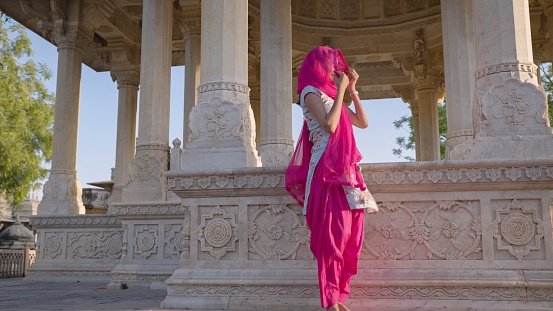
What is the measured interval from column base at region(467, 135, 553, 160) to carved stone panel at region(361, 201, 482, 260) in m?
0.53

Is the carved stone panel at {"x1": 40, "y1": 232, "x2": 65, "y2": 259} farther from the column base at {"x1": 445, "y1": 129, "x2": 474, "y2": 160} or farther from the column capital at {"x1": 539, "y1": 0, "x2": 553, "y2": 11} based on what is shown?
the column capital at {"x1": 539, "y1": 0, "x2": 553, "y2": 11}

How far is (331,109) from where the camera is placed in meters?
4.91

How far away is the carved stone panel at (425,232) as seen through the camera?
5414mm

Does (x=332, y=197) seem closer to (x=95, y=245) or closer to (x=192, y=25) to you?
(x=95, y=245)

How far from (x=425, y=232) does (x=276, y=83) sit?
775 cm

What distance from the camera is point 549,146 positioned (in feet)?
17.8

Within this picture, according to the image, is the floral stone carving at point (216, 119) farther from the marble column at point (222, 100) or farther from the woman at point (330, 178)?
the woman at point (330, 178)

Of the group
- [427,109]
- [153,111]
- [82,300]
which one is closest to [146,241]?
[153,111]

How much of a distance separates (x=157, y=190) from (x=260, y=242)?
5.73m

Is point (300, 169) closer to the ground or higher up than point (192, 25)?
closer to the ground

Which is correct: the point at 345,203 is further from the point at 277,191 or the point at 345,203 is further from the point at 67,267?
the point at 67,267

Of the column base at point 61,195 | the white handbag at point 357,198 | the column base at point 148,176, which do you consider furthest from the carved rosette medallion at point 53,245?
the white handbag at point 357,198

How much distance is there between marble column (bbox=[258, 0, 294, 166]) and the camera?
1242 centimetres

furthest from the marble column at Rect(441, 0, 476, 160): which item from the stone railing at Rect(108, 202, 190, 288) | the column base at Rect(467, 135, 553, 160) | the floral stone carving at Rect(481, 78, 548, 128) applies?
the stone railing at Rect(108, 202, 190, 288)
